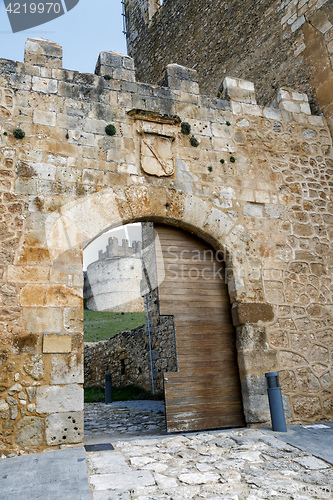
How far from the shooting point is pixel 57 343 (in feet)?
12.9

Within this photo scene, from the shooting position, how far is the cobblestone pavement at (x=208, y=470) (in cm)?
268

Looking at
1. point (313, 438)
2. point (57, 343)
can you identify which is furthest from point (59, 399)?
point (313, 438)

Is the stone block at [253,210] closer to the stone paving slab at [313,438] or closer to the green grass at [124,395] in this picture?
the stone paving slab at [313,438]

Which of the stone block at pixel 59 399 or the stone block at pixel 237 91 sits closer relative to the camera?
the stone block at pixel 59 399

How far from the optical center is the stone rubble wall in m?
6.24

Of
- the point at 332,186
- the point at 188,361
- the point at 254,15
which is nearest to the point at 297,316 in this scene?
the point at 188,361

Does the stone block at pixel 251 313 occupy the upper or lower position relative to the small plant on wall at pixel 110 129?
lower

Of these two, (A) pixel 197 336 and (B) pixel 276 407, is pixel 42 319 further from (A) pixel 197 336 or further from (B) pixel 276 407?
(B) pixel 276 407

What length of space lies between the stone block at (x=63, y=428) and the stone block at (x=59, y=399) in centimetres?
5

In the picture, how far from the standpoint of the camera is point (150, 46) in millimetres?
10523

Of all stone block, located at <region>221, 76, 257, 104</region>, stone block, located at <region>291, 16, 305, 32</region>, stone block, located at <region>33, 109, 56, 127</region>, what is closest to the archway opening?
stone block, located at <region>33, 109, 56, 127</region>

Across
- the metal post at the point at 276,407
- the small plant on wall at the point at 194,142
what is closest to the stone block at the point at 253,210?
the small plant on wall at the point at 194,142

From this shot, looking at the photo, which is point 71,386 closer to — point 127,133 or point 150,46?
point 127,133

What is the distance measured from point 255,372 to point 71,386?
2045 mm
